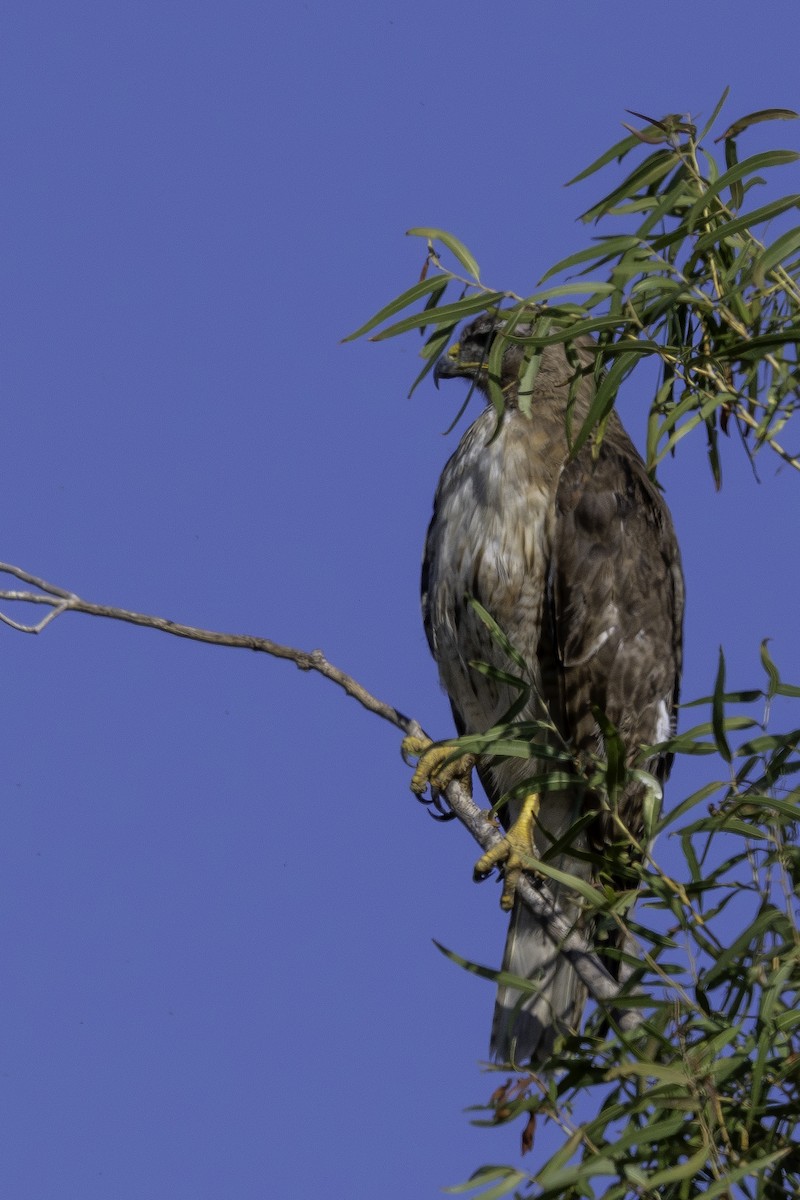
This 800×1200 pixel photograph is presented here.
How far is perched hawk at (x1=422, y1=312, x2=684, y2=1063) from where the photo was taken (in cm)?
506

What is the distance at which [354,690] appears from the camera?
14.1ft

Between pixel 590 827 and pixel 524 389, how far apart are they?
2038mm

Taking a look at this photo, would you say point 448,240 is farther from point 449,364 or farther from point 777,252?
point 449,364

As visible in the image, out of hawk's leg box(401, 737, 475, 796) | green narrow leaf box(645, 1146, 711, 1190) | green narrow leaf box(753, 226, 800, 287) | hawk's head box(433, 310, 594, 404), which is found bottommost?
green narrow leaf box(645, 1146, 711, 1190)

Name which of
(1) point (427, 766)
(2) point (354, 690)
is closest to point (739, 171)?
(2) point (354, 690)

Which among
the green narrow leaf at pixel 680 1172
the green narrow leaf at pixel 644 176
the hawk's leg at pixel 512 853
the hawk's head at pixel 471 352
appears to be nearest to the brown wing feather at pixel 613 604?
the hawk's leg at pixel 512 853

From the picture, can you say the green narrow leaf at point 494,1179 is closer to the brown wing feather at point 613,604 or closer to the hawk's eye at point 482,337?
the brown wing feather at point 613,604

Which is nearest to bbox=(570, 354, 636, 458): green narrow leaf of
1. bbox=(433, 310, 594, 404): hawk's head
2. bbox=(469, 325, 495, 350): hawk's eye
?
bbox=(433, 310, 594, 404): hawk's head

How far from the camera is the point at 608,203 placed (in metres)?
3.64

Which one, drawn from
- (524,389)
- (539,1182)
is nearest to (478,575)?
(524,389)

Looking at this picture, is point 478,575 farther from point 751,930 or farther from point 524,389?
point 751,930

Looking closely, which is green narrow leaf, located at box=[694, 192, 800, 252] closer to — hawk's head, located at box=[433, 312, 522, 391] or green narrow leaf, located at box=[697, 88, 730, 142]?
green narrow leaf, located at box=[697, 88, 730, 142]

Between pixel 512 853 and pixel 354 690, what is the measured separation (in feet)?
2.97

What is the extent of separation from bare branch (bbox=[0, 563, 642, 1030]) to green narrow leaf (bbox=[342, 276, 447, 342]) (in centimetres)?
91
